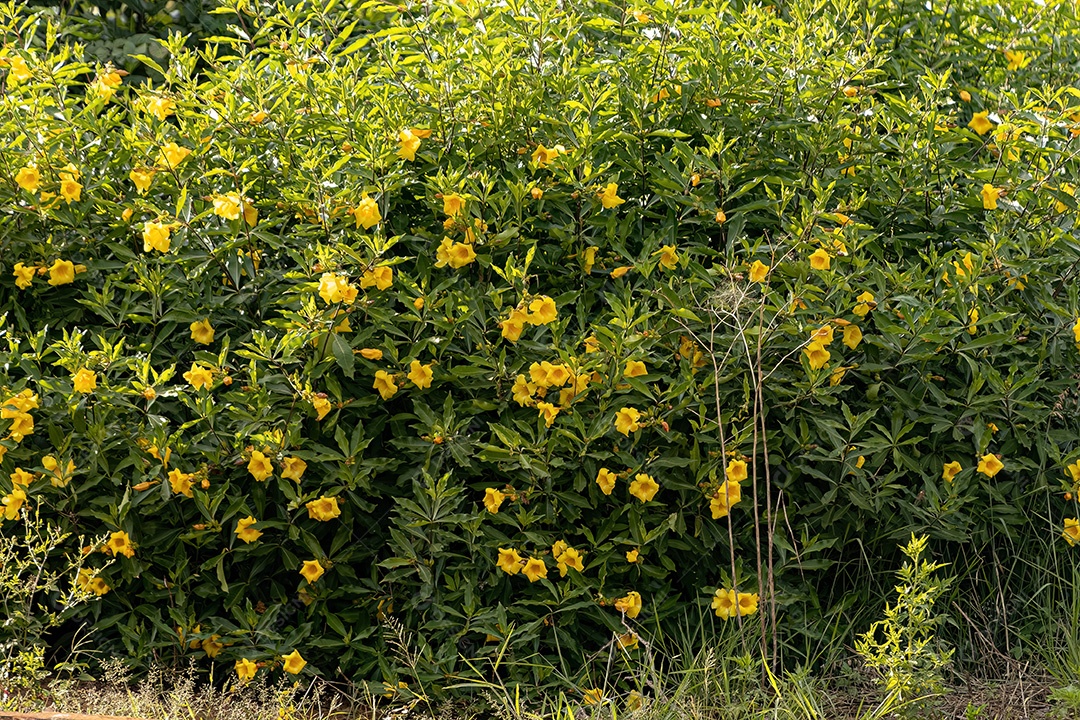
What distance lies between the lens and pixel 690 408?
2723mm

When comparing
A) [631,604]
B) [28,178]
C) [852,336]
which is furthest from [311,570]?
[852,336]

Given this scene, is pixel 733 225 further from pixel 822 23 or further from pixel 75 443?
pixel 75 443

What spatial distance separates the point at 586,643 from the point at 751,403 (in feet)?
2.44

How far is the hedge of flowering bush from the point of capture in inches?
Answer: 105

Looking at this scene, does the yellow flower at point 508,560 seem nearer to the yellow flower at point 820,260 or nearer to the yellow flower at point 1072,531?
the yellow flower at point 820,260

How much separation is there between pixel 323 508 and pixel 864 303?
4.67ft

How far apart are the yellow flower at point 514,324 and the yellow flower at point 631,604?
0.68m

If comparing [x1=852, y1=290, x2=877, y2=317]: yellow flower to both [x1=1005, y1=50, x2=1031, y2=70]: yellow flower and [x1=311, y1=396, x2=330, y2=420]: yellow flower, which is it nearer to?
[x1=311, y1=396, x2=330, y2=420]: yellow flower

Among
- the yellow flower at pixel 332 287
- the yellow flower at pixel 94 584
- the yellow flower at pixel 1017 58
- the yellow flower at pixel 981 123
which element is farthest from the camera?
the yellow flower at pixel 1017 58

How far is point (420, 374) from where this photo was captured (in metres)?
2.68

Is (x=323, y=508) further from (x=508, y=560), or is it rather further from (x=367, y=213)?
(x=367, y=213)

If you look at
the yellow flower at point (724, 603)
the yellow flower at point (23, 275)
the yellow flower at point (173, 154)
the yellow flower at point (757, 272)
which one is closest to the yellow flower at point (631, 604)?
the yellow flower at point (724, 603)

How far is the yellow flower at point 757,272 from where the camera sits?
8.80ft

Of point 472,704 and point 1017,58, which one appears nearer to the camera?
point 472,704
